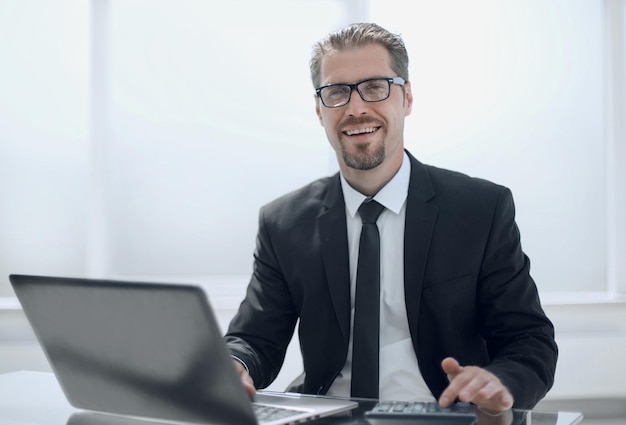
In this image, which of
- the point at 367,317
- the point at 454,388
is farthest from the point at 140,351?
the point at 367,317

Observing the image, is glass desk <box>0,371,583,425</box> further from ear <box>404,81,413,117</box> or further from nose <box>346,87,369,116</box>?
ear <box>404,81,413,117</box>

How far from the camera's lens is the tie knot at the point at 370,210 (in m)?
1.92

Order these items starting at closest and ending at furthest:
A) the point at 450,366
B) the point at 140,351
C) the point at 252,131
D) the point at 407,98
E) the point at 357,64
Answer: the point at 140,351 → the point at 450,366 → the point at 357,64 → the point at 407,98 → the point at 252,131

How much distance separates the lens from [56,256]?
3.27 meters

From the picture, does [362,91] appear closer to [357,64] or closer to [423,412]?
[357,64]

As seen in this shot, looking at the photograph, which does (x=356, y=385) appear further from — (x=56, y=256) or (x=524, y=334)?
(x=56, y=256)

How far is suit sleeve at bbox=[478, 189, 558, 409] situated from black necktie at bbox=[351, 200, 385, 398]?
0.89 ft

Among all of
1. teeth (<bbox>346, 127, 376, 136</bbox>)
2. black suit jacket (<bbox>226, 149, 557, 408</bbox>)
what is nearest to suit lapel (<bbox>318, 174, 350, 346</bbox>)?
black suit jacket (<bbox>226, 149, 557, 408</bbox>)

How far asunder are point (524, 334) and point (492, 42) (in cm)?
200

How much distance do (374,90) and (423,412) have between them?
1.10m

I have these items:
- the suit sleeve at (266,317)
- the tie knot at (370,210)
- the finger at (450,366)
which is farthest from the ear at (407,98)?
the finger at (450,366)

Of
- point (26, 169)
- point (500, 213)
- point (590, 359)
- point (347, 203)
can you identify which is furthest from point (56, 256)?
point (590, 359)

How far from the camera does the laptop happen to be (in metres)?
0.98

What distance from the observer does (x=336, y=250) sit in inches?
76.6
